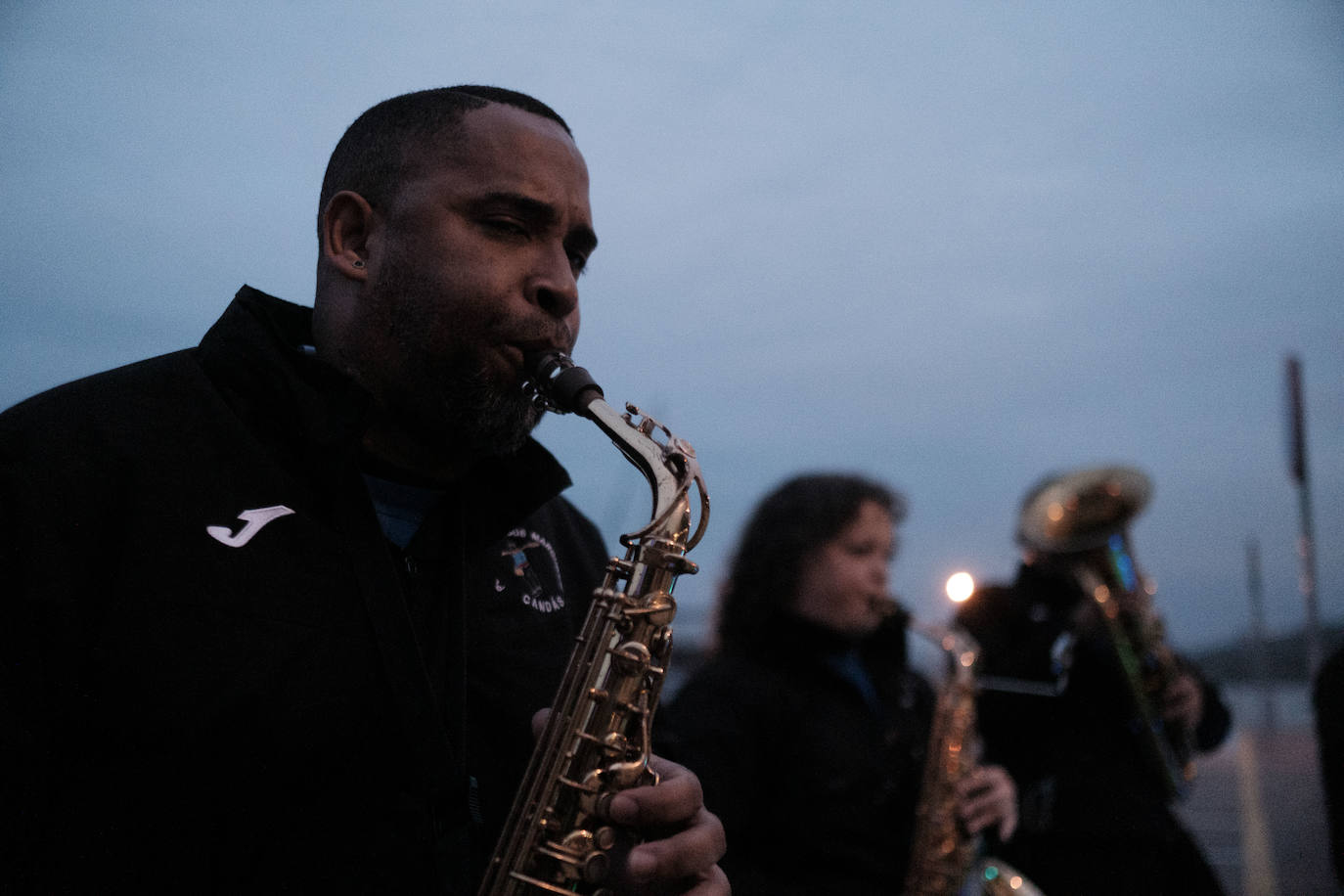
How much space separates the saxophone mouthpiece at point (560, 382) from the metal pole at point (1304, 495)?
6421 millimetres

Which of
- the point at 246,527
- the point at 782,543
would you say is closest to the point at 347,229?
the point at 246,527

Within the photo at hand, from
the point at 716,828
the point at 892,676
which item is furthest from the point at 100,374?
the point at 892,676

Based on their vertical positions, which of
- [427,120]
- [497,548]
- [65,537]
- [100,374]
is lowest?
[65,537]

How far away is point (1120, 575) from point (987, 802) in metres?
1.95

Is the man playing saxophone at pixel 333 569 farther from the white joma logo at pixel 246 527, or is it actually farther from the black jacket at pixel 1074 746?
the black jacket at pixel 1074 746

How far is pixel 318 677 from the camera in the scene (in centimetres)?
174

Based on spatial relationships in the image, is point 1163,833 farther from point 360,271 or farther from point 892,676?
point 360,271

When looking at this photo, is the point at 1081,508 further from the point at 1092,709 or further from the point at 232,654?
the point at 232,654

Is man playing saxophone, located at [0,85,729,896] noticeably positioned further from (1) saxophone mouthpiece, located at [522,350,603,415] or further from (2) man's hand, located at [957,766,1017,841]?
(2) man's hand, located at [957,766,1017,841]

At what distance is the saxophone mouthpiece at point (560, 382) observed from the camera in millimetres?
2127

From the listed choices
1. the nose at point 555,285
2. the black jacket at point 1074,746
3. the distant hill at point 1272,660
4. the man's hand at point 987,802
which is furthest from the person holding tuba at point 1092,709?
the distant hill at point 1272,660

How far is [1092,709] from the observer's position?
4781 mm

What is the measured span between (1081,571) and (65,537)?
5163 mm

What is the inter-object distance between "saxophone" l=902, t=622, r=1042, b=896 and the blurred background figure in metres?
0.06
